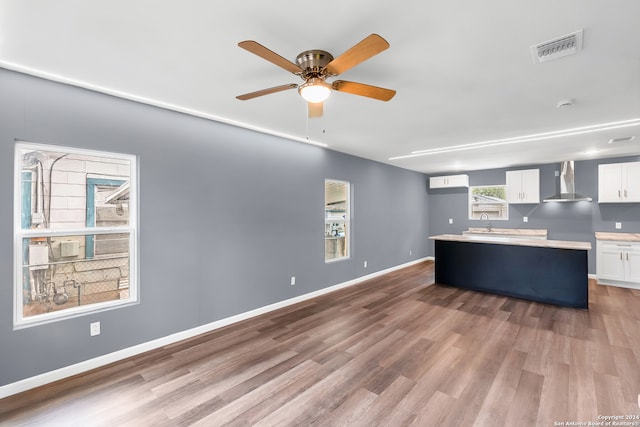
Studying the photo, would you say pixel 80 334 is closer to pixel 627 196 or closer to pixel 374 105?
pixel 374 105

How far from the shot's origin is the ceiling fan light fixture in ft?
6.51

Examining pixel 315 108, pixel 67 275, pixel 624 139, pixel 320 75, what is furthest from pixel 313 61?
pixel 624 139

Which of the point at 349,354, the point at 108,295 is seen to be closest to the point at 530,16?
the point at 349,354

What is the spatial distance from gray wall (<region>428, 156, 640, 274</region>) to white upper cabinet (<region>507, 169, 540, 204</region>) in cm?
18

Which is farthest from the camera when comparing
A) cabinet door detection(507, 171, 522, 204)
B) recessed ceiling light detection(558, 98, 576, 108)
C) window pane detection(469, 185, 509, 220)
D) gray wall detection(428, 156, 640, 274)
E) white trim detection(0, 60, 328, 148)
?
window pane detection(469, 185, 509, 220)

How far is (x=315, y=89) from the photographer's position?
6.56 feet

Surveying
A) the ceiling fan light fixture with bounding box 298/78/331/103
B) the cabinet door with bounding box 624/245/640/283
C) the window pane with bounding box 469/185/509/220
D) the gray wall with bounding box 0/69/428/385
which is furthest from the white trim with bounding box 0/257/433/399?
the cabinet door with bounding box 624/245/640/283

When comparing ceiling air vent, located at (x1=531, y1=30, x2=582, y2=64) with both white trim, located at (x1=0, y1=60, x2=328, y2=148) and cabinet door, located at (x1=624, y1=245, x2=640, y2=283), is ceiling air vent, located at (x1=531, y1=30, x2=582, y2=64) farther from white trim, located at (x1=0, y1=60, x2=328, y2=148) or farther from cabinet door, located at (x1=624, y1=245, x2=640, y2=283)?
cabinet door, located at (x1=624, y1=245, x2=640, y2=283)

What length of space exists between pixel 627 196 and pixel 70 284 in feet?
28.8

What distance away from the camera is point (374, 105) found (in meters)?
3.07

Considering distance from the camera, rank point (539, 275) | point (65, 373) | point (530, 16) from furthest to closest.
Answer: point (539, 275) → point (65, 373) → point (530, 16)

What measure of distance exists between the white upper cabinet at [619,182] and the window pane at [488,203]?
1.75m

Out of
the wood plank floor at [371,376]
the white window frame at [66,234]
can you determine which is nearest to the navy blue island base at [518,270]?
the wood plank floor at [371,376]

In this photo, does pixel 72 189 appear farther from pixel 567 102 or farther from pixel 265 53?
pixel 567 102
